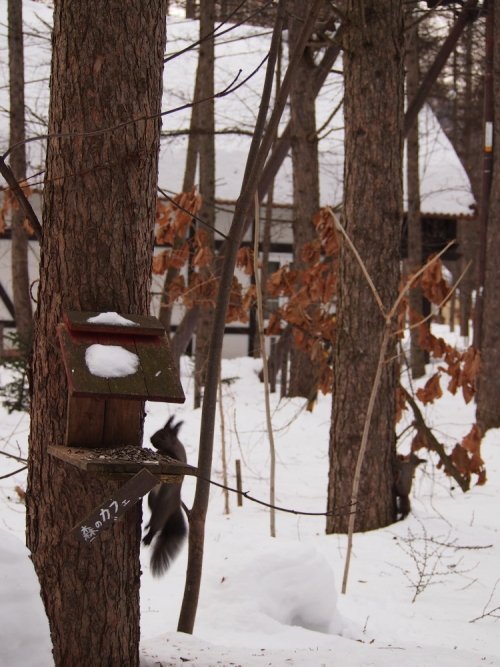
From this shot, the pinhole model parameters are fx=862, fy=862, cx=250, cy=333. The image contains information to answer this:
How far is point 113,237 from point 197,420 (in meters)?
8.64

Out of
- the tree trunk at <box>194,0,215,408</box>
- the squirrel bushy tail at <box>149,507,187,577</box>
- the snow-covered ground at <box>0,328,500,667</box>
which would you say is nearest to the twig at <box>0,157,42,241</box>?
the snow-covered ground at <box>0,328,500,667</box>

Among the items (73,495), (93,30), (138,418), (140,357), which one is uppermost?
(93,30)

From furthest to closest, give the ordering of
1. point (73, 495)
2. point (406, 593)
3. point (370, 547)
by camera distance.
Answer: point (370, 547), point (406, 593), point (73, 495)

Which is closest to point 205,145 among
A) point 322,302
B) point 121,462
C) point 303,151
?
point 303,151

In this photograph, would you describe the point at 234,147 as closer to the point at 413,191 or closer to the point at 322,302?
the point at 413,191

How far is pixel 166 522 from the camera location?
3.36 m

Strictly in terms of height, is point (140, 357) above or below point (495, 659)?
above

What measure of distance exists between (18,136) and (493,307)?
6016 millimetres

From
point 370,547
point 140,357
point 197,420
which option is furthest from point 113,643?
point 197,420

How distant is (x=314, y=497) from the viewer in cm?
747

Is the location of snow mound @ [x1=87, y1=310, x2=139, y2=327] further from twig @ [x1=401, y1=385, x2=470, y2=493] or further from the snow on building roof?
the snow on building roof

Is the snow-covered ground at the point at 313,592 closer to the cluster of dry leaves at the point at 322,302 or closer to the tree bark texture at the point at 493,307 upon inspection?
the cluster of dry leaves at the point at 322,302

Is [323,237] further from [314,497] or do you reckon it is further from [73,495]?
[73,495]

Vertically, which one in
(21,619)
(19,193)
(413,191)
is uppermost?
(413,191)
